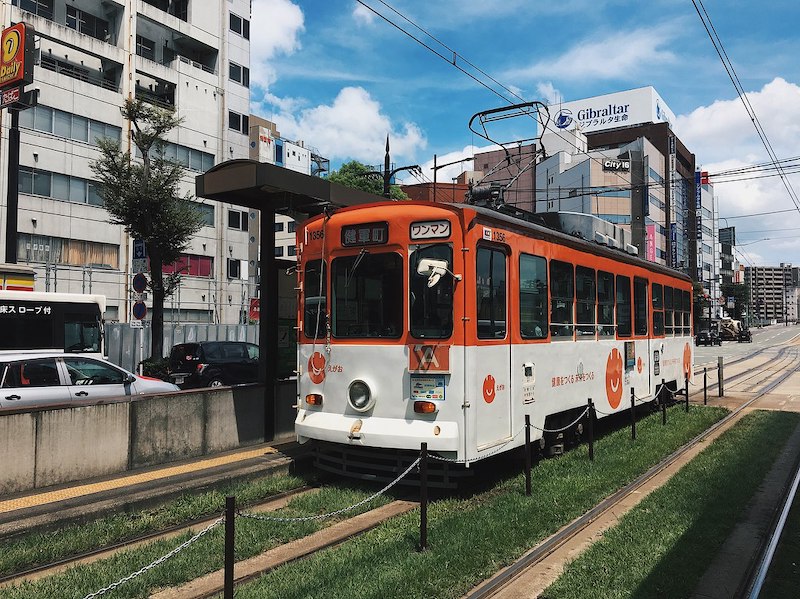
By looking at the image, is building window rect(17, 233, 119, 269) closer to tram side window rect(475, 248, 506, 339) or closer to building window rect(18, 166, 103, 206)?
building window rect(18, 166, 103, 206)

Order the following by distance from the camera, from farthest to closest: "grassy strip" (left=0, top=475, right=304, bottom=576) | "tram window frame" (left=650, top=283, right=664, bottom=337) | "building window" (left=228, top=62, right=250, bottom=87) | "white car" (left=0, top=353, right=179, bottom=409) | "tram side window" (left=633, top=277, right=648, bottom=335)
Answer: "building window" (left=228, top=62, right=250, bottom=87) < "tram window frame" (left=650, top=283, right=664, bottom=337) < "tram side window" (left=633, top=277, right=648, bottom=335) < "white car" (left=0, top=353, right=179, bottom=409) < "grassy strip" (left=0, top=475, right=304, bottom=576)

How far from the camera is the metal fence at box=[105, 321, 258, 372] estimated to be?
24328 mm

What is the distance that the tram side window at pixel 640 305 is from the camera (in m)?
12.1

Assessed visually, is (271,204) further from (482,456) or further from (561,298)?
(482,456)

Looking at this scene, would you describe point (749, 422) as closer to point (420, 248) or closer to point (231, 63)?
point (420, 248)

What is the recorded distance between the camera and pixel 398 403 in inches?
285

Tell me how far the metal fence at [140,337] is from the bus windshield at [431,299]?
18148mm

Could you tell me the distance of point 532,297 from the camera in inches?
328

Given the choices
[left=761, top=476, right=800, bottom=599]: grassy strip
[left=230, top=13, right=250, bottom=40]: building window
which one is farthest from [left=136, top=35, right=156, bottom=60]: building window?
[left=761, top=476, right=800, bottom=599]: grassy strip

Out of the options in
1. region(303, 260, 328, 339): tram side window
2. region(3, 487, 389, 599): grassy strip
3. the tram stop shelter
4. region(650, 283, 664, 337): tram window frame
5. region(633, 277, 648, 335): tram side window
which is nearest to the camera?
region(3, 487, 389, 599): grassy strip

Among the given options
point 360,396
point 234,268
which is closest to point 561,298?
point 360,396

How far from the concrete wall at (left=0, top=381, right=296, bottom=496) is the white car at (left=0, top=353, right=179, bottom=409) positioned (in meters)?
1.42

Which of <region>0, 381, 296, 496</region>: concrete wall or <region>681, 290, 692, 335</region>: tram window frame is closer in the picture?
<region>0, 381, 296, 496</region>: concrete wall

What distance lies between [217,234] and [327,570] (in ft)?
125
